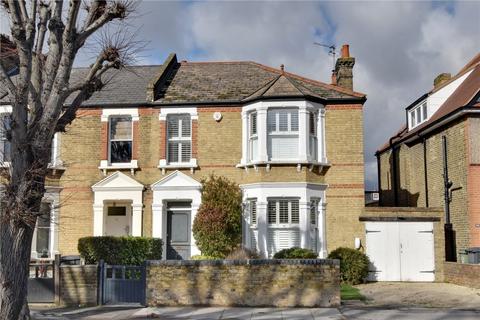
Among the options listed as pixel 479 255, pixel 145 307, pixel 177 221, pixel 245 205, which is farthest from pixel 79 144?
pixel 479 255

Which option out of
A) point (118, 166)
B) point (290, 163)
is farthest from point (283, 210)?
point (118, 166)

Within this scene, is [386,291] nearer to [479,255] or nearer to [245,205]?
[479,255]

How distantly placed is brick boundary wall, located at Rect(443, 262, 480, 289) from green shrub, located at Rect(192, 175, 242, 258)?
7.12 m

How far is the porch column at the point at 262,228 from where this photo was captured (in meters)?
19.5

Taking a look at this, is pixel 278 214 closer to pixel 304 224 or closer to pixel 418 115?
pixel 304 224

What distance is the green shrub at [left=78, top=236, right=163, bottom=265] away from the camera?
59.1 ft

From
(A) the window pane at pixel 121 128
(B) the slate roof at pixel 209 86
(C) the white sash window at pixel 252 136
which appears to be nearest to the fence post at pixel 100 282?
(C) the white sash window at pixel 252 136

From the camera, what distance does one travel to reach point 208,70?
2289 centimetres

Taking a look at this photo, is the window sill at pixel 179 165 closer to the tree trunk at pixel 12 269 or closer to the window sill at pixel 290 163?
the window sill at pixel 290 163

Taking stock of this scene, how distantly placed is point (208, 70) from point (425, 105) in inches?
398

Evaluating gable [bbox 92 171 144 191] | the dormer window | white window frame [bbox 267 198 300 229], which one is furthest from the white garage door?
gable [bbox 92 171 144 191]

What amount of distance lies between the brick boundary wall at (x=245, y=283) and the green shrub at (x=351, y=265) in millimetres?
4919

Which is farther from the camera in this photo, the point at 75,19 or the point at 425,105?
the point at 425,105

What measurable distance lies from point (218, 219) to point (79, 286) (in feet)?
19.5
